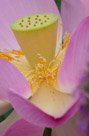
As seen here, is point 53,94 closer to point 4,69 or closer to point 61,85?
point 61,85

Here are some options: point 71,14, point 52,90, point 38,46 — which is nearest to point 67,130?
point 52,90

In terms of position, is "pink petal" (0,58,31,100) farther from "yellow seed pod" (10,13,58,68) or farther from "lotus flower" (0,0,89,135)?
"yellow seed pod" (10,13,58,68)

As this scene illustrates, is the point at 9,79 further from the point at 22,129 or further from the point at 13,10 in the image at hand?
the point at 13,10

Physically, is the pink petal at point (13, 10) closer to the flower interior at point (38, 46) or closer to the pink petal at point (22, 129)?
the flower interior at point (38, 46)

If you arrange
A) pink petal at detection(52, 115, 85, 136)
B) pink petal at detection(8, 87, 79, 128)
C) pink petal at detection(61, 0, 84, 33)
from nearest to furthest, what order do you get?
pink petal at detection(8, 87, 79, 128) < pink petal at detection(52, 115, 85, 136) < pink petal at detection(61, 0, 84, 33)

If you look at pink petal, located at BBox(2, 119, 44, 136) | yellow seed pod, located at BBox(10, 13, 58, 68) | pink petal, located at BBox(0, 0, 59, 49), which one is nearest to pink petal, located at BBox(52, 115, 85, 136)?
pink petal, located at BBox(2, 119, 44, 136)

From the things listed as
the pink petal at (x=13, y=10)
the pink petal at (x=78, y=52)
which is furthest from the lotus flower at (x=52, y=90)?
the pink petal at (x=13, y=10)
